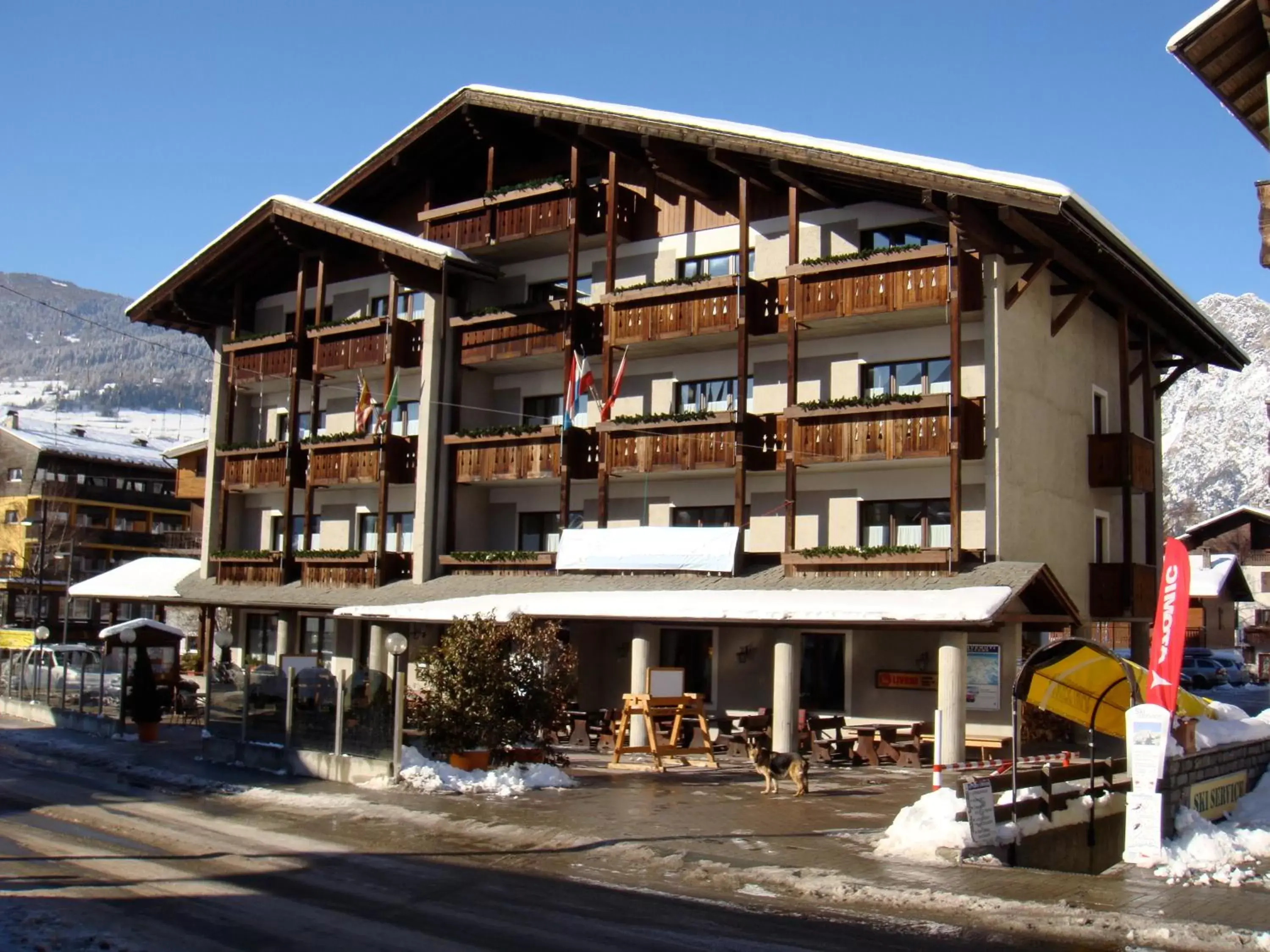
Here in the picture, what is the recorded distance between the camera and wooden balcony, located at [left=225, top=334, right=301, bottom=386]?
3800cm

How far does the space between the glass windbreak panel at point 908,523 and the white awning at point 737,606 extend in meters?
2.88

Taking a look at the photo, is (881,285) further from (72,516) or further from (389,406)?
(72,516)

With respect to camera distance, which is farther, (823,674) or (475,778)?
(823,674)

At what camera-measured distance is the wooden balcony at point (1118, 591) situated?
96.8 ft

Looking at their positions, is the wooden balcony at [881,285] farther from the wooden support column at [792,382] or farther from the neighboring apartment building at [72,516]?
the neighboring apartment building at [72,516]

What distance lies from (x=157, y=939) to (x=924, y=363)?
812 inches

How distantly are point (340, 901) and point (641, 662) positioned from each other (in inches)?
603

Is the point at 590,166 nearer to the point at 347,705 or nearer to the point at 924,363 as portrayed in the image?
the point at 924,363

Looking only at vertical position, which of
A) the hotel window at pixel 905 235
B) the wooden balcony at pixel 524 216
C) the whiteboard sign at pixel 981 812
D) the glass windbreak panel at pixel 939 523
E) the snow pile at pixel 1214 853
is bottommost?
the snow pile at pixel 1214 853

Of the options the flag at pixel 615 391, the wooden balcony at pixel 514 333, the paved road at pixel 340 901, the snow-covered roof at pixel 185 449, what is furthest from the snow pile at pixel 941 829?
the snow-covered roof at pixel 185 449

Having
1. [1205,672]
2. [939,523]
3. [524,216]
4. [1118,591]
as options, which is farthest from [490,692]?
[1205,672]

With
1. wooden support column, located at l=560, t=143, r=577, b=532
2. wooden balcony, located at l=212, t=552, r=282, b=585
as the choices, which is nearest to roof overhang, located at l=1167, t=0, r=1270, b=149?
wooden support column, located at l=560, t=143, r=577, b=532

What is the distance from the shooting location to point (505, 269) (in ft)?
115

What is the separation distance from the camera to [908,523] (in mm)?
27641
